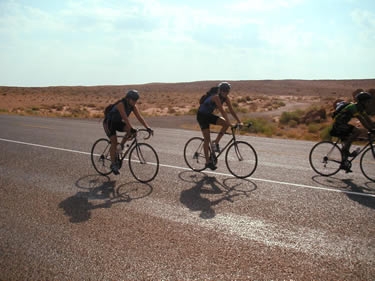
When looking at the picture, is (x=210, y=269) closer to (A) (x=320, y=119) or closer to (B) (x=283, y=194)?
(B) (x=283, y=194)

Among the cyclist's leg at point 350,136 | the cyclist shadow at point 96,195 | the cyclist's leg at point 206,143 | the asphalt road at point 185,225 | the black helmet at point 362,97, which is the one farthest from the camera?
the cyclist's leg at point 206,143

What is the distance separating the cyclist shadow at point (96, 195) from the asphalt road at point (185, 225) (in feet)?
0.07

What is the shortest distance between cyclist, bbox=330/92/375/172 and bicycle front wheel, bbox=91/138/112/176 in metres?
5.36

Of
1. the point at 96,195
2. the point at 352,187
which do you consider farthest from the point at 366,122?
the point at 96,195

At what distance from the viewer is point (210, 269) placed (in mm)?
3920

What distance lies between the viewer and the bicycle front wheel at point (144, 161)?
7.71m

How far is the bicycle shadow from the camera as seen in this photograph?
6346 millimetres

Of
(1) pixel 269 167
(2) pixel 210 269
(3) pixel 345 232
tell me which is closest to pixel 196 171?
(1) pixel 269 167

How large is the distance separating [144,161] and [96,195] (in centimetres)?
154

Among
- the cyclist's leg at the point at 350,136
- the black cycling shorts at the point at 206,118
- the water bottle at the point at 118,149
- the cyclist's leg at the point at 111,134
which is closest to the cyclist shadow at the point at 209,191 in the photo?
the black cycling shorts at the point at 206,118

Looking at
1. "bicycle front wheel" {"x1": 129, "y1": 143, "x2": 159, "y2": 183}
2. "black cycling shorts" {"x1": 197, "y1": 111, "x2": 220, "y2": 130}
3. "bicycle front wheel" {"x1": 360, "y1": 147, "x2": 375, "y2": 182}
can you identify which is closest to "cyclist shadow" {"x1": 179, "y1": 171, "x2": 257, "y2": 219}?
"bicycle front wheel" {"x1": 129, "y1": 143, "x2": 159, "y2": 183}

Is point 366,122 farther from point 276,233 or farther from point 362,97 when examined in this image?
point 276,233

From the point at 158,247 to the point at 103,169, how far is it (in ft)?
13.7

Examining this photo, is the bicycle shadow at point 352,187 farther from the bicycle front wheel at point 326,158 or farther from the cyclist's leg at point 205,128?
the cyclist's leg at point 205,128
